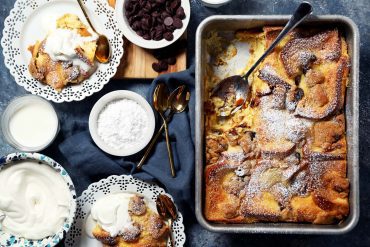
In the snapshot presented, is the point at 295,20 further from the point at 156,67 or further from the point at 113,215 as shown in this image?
the point at 113,215

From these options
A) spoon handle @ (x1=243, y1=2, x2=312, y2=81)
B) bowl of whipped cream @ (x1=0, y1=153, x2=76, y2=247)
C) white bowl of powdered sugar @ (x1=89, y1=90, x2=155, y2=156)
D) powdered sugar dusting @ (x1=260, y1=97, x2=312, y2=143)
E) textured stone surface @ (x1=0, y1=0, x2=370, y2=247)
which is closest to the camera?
spoon handle @ (x1=243, y1=2, x2=312, y2=81)

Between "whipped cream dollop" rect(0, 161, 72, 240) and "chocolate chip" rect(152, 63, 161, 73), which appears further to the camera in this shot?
"chocolate chip" rect(152, 63, 161, 73)

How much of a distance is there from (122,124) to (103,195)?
407mm

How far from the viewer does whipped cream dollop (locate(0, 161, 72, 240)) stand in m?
2.89

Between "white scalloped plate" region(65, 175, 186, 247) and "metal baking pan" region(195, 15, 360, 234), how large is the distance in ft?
1.25

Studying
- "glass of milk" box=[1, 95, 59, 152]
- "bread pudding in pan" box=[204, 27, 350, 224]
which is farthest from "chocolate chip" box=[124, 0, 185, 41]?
"glass of milk" box=[1, 95, 59, 152]

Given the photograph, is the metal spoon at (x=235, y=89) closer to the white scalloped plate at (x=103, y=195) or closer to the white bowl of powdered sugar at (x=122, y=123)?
the white bowl of powdered sugar at (x=122, y=123)

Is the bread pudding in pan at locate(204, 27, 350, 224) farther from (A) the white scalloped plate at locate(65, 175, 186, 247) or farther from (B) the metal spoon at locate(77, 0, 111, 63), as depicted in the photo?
(B) the metal spoon at locate(77, 0, 111, 63)

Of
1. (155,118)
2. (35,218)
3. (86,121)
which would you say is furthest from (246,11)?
(35,218)

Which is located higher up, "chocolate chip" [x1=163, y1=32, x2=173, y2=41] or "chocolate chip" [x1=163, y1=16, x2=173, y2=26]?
"chocolate chip" [x1=163, y1=16, x2=173, y2=26]

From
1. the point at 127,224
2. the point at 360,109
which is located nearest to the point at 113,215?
the point at 127,224

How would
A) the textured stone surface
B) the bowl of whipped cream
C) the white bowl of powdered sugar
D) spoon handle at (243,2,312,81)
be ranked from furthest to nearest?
the textured stone surface → the white bowl of powdered sugar → the bowl of whipped cream → spoon handle at (243,2,312,81)

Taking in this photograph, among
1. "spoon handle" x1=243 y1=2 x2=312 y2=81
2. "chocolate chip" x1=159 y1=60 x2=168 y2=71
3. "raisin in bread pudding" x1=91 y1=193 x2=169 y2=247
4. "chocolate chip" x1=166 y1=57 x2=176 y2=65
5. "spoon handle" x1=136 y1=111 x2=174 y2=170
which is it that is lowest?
"raisin in bread pudding" x1=91 y1=193 x2=169 y2=247

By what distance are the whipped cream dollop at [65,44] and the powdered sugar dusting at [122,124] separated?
0.91 feet
